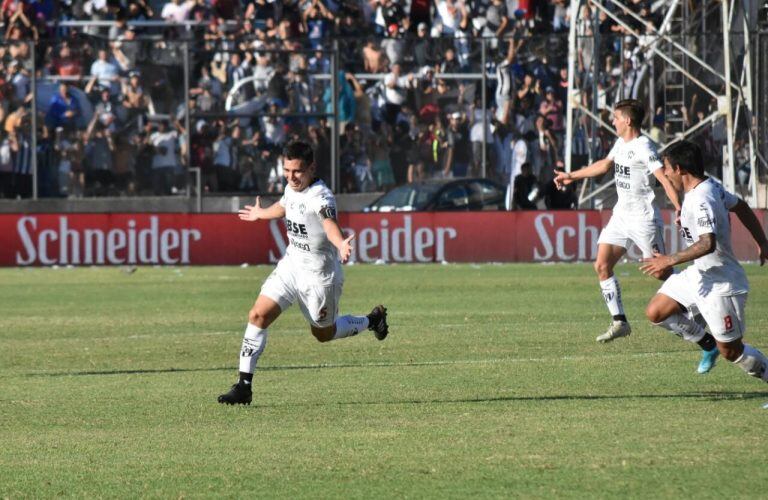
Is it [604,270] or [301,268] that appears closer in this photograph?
[301,268]

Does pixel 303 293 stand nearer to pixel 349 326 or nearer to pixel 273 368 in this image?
pixel 349 326

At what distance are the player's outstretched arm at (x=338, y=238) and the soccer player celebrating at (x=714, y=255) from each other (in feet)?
6.38

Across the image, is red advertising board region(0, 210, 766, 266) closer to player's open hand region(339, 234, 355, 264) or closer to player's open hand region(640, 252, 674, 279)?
player's open hand region(339, 234, 355, 264)

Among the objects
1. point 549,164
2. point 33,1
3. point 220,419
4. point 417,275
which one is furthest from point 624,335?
point 33,1

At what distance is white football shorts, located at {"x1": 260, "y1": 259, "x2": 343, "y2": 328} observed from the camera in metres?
10.8

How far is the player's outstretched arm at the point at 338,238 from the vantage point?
10.0 m

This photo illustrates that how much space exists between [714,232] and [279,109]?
17780 mm

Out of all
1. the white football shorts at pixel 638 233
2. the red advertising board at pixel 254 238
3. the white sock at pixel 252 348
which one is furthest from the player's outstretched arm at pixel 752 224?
the red advertising board at pixel 254 238

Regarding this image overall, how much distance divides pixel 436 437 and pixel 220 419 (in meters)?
1.71

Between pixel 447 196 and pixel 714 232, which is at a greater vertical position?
pixel 714 232

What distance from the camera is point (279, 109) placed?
2678cm

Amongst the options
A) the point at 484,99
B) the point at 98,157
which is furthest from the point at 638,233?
the point at 98,157

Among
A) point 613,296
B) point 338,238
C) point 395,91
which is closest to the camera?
point 338,238

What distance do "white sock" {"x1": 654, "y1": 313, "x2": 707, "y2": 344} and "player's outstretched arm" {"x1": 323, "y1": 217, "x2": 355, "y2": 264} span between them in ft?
8.01
